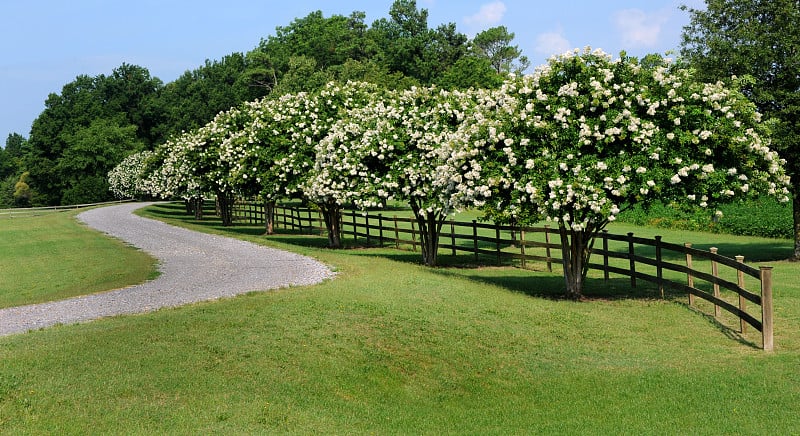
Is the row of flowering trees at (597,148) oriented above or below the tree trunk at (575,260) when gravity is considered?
above

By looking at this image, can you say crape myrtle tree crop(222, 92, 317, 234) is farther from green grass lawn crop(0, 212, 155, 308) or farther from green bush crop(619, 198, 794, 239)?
green bush crop(619, 198, 794, 239)

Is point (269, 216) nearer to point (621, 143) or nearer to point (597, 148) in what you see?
point (621, 143)

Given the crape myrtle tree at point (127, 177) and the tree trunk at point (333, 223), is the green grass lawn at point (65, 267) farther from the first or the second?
the crape myrtle tree at point (127, 177)

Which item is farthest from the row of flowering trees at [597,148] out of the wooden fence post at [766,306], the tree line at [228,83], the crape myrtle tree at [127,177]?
the crape myrtle tree at [127,177]

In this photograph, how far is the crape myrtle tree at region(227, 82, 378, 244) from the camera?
36.5 metres

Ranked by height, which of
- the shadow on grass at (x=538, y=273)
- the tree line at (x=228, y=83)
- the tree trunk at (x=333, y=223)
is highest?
the tree line at (x=228, y=83)

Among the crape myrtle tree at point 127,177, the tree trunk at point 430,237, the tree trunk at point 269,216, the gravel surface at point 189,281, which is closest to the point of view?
the gravel surface at point 189,281

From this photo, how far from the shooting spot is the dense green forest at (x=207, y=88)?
366 feet

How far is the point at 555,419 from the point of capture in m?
10.6

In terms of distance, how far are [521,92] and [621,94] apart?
2.39m

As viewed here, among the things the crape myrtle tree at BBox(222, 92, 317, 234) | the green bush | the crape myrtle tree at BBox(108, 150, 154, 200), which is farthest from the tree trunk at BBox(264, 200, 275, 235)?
the crape myrtle tree at BBox(108, 150, 154, 200)

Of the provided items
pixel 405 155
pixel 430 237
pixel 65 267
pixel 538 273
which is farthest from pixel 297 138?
pixel 538 273

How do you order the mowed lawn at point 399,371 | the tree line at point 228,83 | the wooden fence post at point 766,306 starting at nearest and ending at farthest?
the mowed lawn at point 399,371 → the wooden fence post at point 766,306 → the tree line at point 228,83

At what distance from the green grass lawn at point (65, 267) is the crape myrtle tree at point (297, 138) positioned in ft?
24.0
